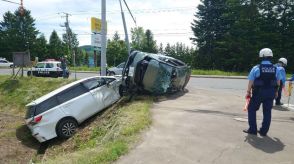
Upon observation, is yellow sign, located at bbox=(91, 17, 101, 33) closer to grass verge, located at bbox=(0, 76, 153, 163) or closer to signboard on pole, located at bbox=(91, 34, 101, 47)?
signboard on pole, located at bbox=(91, 34, 101, 47)

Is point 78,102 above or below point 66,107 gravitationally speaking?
above

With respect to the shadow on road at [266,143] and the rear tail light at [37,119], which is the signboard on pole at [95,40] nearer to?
the rear tail light at [37,119]

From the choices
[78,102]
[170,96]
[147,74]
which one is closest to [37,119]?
[78,102]

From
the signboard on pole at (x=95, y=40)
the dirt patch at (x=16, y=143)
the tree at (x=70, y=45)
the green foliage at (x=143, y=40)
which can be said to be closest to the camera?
the dirt patch at (x=16, y=143)

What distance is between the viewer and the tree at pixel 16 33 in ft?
216

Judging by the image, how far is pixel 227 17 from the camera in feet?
154

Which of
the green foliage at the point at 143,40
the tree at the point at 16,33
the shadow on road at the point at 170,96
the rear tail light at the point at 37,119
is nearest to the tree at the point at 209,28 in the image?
the green foliage at the point at 143,40

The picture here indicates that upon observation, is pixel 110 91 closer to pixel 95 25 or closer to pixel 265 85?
pixel 95 25

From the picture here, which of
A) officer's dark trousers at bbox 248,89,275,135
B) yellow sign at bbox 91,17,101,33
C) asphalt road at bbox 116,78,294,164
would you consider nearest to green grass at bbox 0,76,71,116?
yellow sign at bbox 91,17,101,33

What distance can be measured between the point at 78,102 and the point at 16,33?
6165 cm

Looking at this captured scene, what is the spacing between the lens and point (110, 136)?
799cm

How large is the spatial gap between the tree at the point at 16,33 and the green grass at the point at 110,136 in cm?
5932

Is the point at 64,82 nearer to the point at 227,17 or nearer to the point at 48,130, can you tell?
the point at 48,130

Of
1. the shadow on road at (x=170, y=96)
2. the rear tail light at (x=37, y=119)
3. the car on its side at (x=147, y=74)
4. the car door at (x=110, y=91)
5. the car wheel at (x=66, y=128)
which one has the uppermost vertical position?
the car on its side at (x=147, y=74)
